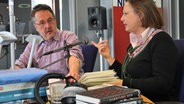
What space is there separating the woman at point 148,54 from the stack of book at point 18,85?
1.79 ft

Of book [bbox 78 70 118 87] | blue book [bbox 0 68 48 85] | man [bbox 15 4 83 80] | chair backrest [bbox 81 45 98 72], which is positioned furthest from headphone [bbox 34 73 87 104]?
chair backrest [bbox 81 45 98 72]

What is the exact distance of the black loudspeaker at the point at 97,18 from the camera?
392 centimetres

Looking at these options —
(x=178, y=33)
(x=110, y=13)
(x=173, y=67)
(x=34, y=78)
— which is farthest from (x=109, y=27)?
(x=34, y=78)

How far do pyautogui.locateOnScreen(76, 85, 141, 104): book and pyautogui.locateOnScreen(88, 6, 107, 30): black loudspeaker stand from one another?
2941mm

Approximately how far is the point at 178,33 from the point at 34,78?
13.1 ft

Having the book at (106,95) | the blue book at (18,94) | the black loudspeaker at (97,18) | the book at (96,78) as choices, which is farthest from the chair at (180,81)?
the black loudspeaker at (97,18)

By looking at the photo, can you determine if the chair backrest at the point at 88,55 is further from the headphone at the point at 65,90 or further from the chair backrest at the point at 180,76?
the headphone at the point at 65,90

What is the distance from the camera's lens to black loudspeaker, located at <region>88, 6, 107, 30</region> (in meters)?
3.92

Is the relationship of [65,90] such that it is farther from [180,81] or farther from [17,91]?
[180,81]

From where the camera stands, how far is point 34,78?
1084 mm

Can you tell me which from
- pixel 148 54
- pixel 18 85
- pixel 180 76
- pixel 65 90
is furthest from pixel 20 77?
pixel 180 76

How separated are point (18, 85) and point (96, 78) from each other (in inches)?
16.9

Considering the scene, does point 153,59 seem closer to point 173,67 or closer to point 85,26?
point 173,67

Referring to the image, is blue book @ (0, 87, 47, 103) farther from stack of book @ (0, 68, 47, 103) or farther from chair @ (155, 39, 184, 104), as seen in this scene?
chair @ (155, 39, 184, 104)
